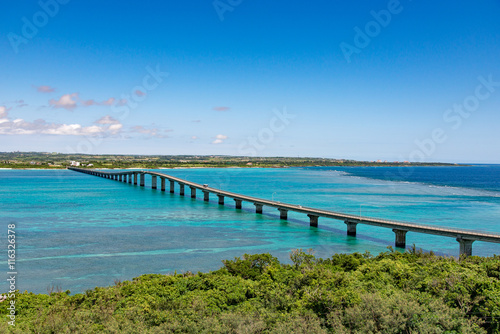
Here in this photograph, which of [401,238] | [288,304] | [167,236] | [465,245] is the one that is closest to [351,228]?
[401,238]

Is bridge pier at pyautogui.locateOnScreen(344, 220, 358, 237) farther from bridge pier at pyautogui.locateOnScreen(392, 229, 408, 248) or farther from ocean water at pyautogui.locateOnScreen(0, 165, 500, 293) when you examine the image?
bridge pier at pyautogui.locateOnScreen(392, 229, 408, 248)

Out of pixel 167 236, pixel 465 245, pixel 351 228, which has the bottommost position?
pixel 167 236

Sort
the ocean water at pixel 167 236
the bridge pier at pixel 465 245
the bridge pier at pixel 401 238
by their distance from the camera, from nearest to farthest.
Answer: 1. the ocean water at pixel 167 236
2. the bridge pier at pixel 465 245
3. the bridge pier at pixel 401 238

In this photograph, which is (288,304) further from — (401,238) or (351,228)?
(351,228)

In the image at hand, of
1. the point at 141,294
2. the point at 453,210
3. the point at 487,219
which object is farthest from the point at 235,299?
the point at 453,210

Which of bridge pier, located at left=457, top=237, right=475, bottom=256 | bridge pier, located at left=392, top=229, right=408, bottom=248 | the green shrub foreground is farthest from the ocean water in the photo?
the green shrub foreground

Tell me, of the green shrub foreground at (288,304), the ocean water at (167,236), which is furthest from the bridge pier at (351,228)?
the green shrub foreground at (288,304)

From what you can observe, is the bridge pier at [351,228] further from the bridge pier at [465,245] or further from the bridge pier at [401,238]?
the bridge pier at [465,245]

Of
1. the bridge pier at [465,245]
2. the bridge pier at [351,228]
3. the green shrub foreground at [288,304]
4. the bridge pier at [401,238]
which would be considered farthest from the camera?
the bridge pier at [351,228]

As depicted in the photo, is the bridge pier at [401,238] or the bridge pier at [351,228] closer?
the bridge pier at [401,238]

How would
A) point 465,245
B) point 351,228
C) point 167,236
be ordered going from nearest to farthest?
point 465,245 → point 167,236 → point 351,228
